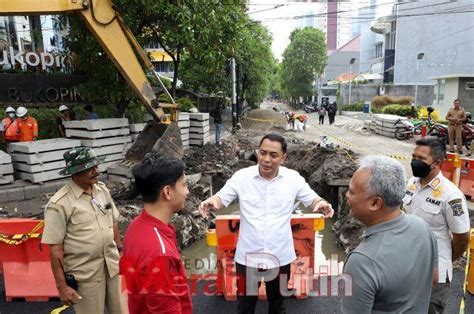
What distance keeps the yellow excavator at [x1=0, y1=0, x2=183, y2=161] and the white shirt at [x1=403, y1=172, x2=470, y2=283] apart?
481 centimetres

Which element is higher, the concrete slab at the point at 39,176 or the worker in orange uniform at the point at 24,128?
the worker in orange uniform at the point at 24,128

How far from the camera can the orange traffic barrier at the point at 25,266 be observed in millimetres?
3930

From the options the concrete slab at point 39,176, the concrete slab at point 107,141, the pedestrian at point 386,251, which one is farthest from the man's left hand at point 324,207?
the concrete slab at point 107,141

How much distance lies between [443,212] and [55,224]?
103 inches

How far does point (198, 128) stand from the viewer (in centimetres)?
1173

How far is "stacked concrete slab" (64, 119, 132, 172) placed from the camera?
8.18 m

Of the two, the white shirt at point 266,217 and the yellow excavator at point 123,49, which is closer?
the white shirt at point 266,217

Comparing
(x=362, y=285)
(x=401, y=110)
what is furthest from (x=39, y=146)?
(x=401, y=110)

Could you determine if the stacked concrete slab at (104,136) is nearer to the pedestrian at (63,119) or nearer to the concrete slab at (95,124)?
the concrete slab at (95,124)

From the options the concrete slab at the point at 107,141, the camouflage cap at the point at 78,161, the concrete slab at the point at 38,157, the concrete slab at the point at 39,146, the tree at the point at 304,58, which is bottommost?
the concrete slab at the point at 38,157

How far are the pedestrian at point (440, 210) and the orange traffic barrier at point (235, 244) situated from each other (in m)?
1.34

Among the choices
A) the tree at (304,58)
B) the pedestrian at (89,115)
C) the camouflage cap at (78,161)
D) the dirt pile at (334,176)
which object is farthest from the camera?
the tree at (304,58)

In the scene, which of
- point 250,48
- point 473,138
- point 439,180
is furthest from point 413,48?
point 439,180

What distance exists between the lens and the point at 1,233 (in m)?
3.91
